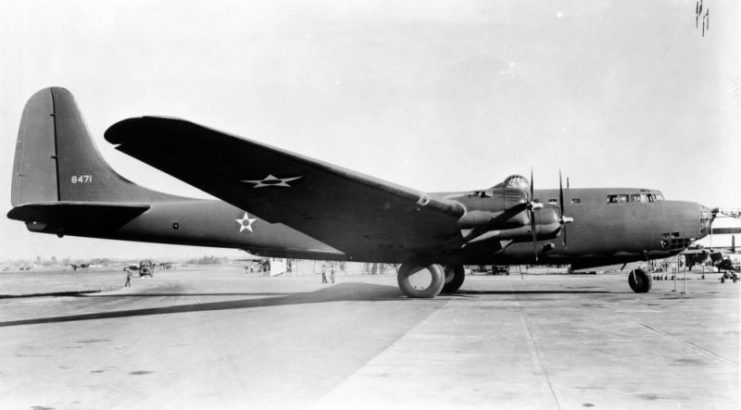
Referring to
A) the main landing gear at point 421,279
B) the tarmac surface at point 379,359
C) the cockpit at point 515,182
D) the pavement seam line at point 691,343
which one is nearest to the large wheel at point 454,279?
the main landing gear at point 421,279

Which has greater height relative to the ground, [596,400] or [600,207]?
[600,207]

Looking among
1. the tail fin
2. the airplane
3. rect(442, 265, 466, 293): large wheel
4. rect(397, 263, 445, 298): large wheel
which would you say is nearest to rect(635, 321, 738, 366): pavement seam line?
the airplane

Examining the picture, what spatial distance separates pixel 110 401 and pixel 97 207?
13817 millimetres

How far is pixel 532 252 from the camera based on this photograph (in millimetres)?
18062

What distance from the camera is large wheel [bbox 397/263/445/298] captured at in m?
17.1

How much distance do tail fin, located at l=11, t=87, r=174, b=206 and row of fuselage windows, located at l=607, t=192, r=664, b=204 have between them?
14.8 metres

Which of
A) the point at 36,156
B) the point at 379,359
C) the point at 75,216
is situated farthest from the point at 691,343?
the point at 36,156

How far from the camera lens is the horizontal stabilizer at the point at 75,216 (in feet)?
55.3

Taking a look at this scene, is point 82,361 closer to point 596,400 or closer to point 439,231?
point 596,400

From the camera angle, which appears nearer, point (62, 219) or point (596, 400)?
point (596, 400)

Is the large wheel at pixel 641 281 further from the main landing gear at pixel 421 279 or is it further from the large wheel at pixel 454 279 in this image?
the main landing gear at pixel 421 279

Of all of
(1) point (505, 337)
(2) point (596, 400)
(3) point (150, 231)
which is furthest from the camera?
(3) point (150, 231)

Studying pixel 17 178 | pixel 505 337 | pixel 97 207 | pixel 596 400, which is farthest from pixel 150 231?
pixel 596 400

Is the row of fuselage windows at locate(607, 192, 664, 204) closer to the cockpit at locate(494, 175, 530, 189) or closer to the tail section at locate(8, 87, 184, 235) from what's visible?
the cockpit at locate(494, 175, 530, 189)
